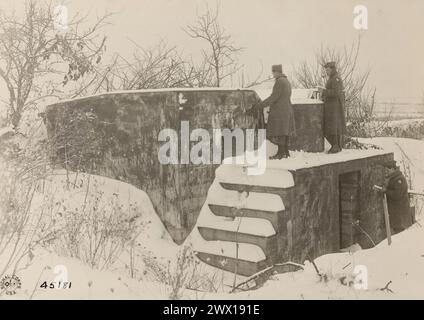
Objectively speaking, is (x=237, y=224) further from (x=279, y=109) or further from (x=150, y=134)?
(x=279, y=109)

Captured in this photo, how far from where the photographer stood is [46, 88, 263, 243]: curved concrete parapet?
23.9ft

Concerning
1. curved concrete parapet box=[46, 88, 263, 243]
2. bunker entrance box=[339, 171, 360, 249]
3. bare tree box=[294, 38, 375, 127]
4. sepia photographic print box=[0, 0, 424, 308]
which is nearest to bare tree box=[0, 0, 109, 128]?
sepia photographic print box=[0, 0, 424, 308]

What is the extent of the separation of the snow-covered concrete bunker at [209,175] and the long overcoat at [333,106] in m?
0.77

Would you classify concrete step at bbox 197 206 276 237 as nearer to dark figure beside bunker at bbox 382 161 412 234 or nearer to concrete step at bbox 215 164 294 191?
concrete step at bbox 215 164 294 191

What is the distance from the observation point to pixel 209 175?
766 cm

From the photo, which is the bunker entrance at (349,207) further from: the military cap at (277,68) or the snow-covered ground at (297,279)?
the military cap at (277,68)

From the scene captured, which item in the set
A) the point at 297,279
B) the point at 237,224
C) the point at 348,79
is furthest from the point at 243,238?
the point at 348,79

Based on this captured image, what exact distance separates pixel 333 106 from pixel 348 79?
5.45 metres

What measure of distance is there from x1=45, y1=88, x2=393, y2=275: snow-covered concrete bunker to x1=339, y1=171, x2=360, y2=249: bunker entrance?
0.40 m

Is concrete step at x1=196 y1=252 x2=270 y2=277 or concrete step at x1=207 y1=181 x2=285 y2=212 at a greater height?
concrete step at x1=207 y1=181 x2=285 y2=212

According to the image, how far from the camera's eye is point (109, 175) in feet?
25.7

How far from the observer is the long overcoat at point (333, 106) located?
8.86m
